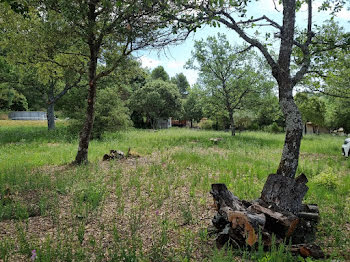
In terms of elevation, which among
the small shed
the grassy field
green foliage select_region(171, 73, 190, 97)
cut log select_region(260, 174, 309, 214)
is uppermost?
green foliage select_region(171, 73, 190, 97)

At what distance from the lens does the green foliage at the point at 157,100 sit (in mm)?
31875

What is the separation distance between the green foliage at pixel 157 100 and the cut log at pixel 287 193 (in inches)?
1113

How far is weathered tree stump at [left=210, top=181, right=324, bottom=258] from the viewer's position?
10.8 ft

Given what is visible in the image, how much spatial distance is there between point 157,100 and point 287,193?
28.6 m

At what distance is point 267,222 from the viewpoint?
366cm

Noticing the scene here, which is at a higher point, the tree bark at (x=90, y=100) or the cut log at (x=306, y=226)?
the tree bark at (x=90, y=100)

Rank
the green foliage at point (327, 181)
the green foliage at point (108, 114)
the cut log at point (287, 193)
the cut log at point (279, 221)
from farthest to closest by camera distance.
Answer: the green foliage at point (108, 114) → the green foliage at point (327, 181) → the cut log at point (287, 193) → the cut log at point (279, 221)

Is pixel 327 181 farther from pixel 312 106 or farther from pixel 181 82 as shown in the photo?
pixel 181 82

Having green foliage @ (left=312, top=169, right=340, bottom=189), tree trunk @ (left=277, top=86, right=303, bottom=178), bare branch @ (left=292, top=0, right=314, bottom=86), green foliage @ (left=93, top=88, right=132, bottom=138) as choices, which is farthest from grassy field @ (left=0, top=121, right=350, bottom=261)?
green foliage @ (left=93, top=88, right=132, bottom=138)

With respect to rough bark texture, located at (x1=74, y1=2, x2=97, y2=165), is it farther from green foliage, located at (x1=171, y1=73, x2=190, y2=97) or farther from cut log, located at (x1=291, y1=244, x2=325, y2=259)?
green foliage, located at (x1=171, y1=73, x2=190, y2=97)

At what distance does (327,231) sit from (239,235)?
1800 millimetres

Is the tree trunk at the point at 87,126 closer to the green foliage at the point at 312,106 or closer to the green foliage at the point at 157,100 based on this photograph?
the green foliage at the point at 312,106

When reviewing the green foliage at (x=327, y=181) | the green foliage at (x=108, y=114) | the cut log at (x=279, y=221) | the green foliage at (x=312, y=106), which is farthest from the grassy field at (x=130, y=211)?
the green foliage at (x=312, y=106)

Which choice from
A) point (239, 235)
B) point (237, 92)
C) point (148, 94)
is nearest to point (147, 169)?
point (239, 235)
